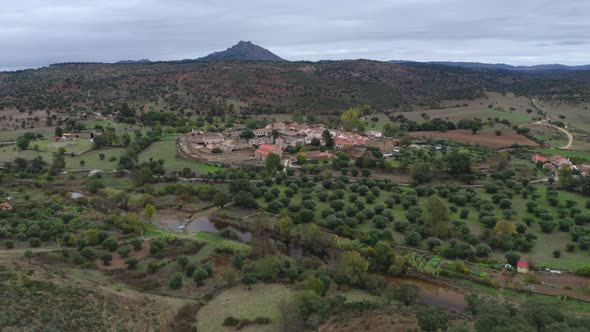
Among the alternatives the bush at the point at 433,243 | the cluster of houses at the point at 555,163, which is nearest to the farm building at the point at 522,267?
the bush at the point at 433,243

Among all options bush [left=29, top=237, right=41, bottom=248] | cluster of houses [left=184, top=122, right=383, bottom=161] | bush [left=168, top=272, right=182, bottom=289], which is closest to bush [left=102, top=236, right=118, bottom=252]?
bush [left=29, top=237, right=41, bottom=248]

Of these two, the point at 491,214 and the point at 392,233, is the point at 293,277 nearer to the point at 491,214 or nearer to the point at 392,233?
the point at 392,233

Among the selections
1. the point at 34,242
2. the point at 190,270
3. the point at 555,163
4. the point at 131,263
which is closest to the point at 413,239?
the point at 190,270

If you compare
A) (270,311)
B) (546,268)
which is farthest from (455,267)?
(270,311)

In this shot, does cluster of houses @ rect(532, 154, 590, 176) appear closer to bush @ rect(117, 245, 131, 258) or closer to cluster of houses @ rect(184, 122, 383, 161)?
cluster of houses @ rect(184, 122, 383, 161)

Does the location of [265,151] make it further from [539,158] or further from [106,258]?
[539,158]

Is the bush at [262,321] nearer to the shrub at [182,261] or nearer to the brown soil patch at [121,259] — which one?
the shrub at [182,261]
